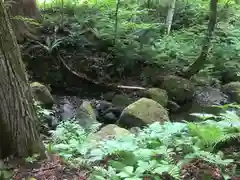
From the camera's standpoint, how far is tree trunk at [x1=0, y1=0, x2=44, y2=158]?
10.1 ft

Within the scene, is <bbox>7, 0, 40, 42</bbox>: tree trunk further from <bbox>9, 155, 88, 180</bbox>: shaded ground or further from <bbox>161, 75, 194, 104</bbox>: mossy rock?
<bbox>9, 155, 88, 180</bbox>: shaded ground

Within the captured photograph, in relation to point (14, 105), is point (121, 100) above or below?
below

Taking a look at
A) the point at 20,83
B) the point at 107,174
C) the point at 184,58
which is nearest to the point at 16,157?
the point at 20,83

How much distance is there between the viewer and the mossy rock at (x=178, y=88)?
32.2ft

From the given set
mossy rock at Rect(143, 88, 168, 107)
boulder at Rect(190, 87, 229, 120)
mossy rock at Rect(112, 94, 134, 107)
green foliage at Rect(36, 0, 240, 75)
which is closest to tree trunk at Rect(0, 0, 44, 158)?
mossy rock at Rect(112, 94, 134, 107)

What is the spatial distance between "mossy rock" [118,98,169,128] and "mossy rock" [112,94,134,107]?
1.68 metres

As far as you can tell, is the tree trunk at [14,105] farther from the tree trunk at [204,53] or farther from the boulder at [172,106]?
the tree trunk at [204,53]

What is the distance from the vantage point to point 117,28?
10766 millimetres

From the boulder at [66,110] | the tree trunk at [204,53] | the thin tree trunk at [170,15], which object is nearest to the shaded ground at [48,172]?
the boulder at [66,110]

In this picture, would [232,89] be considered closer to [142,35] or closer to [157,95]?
[157,95]

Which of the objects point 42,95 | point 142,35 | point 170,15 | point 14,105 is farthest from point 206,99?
point 14,105

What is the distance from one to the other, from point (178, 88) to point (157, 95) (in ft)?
3.00

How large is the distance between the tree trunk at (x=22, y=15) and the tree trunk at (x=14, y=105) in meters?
6.62

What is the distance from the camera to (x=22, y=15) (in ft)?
31.6
